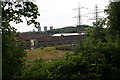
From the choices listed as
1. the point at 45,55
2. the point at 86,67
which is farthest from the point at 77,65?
the point at 45,55

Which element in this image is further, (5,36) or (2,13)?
(5,36)

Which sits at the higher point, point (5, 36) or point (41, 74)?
point (5, 36)

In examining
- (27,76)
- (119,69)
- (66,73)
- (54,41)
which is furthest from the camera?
(54,41)

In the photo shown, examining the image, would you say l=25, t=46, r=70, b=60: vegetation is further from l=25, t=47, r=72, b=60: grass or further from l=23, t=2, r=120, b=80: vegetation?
l=23, t=2, r=120, b=80: vegetation

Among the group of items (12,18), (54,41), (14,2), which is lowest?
(54,41)

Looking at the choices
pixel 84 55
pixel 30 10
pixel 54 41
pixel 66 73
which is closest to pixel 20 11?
pixel 30 10

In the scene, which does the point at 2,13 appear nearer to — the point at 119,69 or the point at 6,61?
the point at 6,61

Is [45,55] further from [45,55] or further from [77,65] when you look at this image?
[77,65]

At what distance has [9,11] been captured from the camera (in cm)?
396

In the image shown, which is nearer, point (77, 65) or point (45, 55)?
point (77, 65)

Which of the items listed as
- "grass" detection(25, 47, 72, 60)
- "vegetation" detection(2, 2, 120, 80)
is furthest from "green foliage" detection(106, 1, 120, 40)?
"grass" detection(25, 47, 72, 60)

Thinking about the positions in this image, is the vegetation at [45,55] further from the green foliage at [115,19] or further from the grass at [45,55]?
the green foliage at [115,19]

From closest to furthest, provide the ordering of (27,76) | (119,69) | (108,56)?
(27,76), (119,69), (108,56)

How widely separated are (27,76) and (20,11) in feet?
8.56
